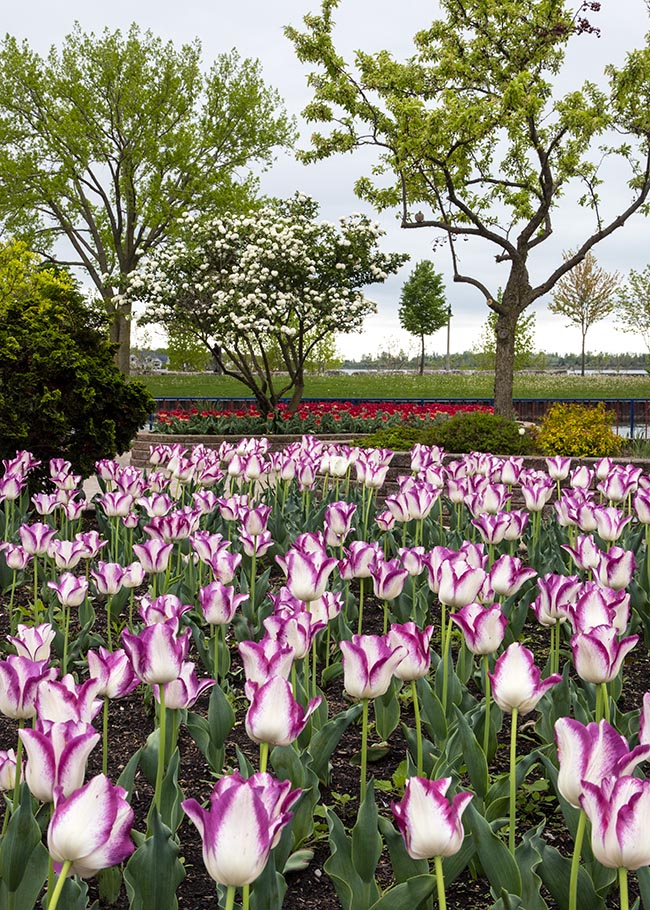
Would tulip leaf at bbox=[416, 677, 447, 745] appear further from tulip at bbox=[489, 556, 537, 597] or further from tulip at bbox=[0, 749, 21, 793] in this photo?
tulip at bbox=[0, 749, 21, 793]

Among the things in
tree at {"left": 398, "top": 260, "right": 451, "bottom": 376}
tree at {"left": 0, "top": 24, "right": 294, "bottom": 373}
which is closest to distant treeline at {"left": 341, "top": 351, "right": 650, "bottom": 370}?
tree at {"left": 398, "top": 260, "right": 451, "bottom": 376}

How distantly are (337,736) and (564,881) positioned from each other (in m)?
0.84

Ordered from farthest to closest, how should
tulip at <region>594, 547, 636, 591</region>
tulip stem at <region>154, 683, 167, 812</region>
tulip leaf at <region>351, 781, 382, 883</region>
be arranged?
tulip at <region>594, 547, 636, 591</region>
tulip stem at <region>154, 683, 167, 812</region>
tulip leaf at <region>351, 781, 382, 883</region>

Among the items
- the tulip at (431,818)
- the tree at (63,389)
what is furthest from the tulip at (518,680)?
the tree at (63,389)

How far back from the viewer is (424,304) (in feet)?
210

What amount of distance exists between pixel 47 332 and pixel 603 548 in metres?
6.06

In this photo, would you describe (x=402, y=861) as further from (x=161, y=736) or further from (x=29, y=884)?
(x=29, y=884)

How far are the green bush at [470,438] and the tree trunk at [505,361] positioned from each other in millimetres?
4378

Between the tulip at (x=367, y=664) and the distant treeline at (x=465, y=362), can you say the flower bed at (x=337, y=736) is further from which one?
the distant treeline at (x=465, y=362)

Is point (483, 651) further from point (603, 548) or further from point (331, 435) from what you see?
point (331, 435)

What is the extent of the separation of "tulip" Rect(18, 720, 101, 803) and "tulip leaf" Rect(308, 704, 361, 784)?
1.15 metres

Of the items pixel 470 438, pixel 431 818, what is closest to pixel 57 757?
pixel 431 818

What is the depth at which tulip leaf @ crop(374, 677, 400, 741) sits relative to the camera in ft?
10.7

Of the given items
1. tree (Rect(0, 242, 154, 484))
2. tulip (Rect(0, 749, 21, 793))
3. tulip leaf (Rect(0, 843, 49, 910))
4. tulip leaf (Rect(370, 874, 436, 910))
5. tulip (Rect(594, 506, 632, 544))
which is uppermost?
tree (Rect(0, 242, 154, 484))
